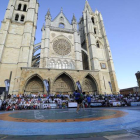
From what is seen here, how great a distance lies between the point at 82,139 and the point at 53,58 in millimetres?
16021

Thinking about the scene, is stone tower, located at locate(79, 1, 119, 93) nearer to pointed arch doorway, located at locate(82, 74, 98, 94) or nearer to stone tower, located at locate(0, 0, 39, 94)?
pointed arch doorway, located at locate(82, 74, 98, 94)

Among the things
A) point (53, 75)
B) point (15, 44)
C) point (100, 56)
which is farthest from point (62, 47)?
point (100, 56)

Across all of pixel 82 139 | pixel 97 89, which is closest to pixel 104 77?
pixel 97 89

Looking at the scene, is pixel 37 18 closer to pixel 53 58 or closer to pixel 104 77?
pixel 53 58

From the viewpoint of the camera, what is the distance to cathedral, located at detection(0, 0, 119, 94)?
44.8 ft

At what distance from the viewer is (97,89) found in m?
15.4

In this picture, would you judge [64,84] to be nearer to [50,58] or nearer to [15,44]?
[50,58]

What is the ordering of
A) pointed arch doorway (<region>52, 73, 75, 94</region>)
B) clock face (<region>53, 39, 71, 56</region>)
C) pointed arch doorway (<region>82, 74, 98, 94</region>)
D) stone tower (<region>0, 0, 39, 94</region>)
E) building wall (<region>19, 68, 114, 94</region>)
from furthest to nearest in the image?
clock face (<region>53, 39, 71, 56</region>) → pointed arch doorway (<region>82, 74, 98, 94</region>) → pointed arch doorway (<region>52, 73, 75, 94</region>) → stone tower (<region>0, 0, 39, 94</region>) → building wall (<region>19, 68, 114, 94</region>)

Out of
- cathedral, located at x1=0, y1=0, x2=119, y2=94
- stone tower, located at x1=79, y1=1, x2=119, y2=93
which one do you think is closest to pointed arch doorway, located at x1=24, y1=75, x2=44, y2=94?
cathedral, located at x1=0, y1=0, x2=119, y2=94

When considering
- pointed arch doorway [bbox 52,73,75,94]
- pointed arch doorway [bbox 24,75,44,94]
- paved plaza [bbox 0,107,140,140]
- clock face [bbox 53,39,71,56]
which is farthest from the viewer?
clock face [bbox 53,39,71,56]

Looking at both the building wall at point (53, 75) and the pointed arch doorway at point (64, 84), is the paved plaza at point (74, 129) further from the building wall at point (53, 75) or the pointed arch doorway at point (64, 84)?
the pointed arch doorway at point (64, 84)

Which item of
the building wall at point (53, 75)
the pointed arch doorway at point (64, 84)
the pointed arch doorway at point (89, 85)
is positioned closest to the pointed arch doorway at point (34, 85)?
the building wall at point (53, 75)

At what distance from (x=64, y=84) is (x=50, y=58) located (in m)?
5.20

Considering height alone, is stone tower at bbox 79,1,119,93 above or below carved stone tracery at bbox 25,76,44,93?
above
